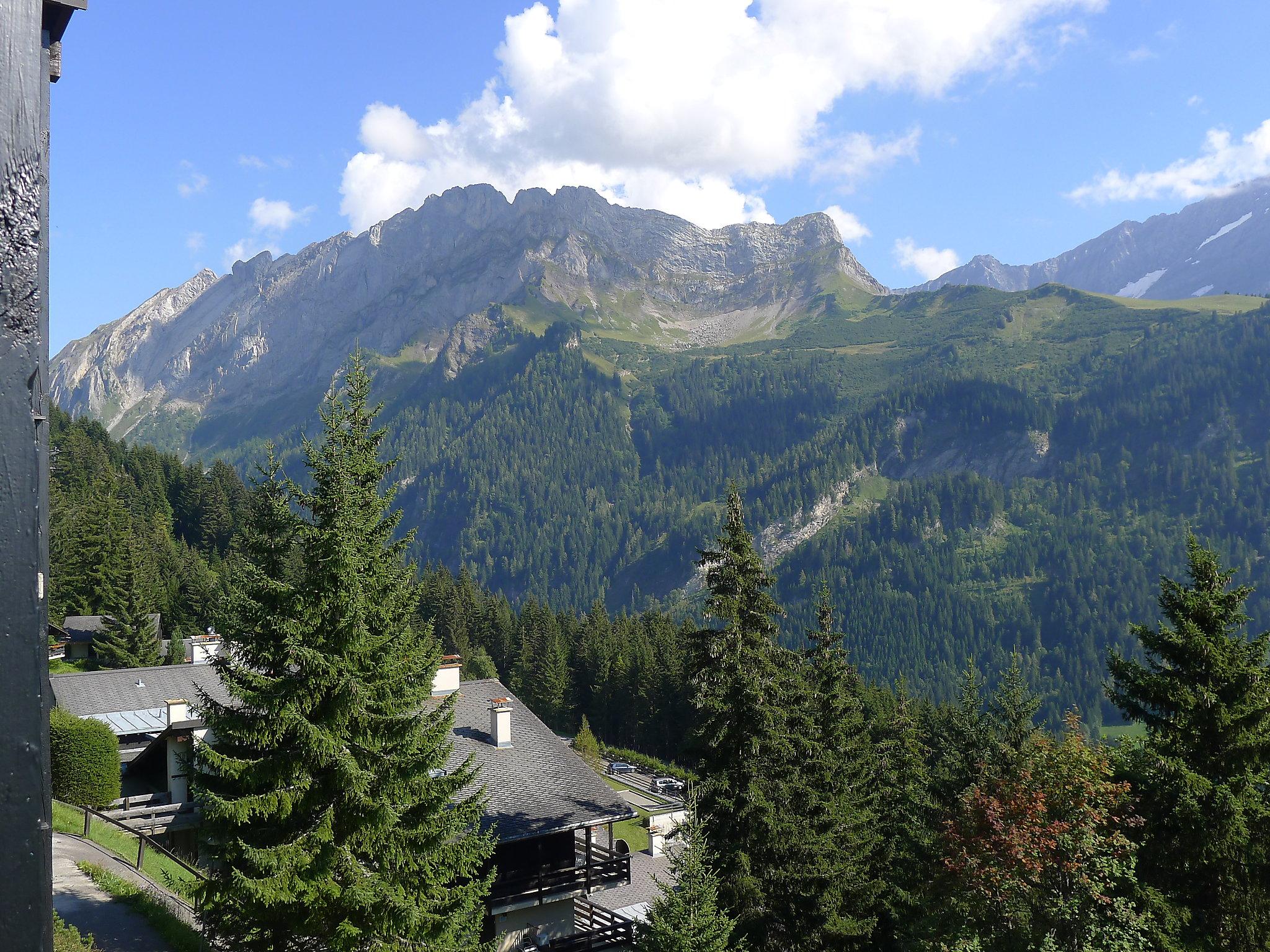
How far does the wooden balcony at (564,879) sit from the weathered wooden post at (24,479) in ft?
72.5

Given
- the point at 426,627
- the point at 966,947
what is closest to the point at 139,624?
the point at 426,627

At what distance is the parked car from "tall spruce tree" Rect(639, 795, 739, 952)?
191 ft

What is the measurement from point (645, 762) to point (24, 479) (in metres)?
94.1

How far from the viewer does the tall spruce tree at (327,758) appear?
538 inches

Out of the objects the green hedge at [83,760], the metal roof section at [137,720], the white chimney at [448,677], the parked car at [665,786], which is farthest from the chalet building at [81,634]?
the parked car at [665,786]

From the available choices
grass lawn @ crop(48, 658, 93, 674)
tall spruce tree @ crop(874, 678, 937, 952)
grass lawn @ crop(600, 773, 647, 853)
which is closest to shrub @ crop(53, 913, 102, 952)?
tall spruce tree @ crop(874, 678, 937, 952)

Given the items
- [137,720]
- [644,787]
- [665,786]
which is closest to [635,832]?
[644,787]

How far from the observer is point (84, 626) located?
200 ft

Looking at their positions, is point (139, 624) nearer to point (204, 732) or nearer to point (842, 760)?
point (204, 732)

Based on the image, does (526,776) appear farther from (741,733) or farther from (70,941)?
(70,941)

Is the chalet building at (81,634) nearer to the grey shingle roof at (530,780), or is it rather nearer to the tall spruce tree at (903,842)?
the grey shingle roof at (530,780)

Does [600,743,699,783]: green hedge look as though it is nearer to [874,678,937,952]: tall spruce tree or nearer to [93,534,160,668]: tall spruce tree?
[874,678,937,952]: tall spruce tree

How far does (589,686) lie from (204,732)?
77.2 metres

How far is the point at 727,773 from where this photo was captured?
2391cm
